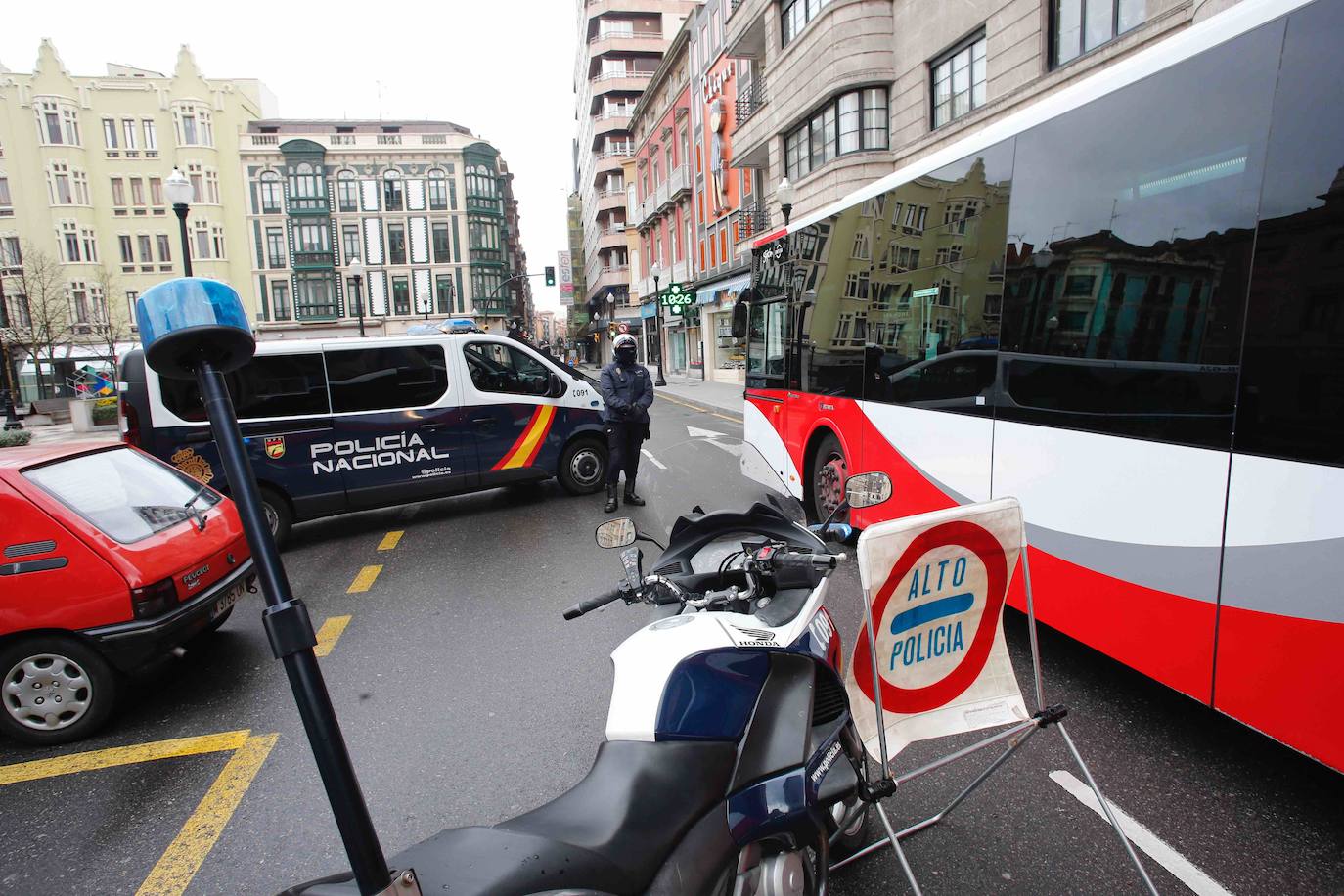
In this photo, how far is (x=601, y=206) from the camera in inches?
2341

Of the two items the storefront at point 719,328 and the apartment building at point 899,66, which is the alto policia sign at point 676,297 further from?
the apartment building at point 899,66

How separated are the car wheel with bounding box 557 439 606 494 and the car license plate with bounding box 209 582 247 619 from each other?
470 cm

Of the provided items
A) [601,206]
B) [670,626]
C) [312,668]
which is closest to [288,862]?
[670,626]

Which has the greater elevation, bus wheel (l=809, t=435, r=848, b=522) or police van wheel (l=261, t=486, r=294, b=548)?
bus wheel (l=809, t=435, r=848, b=522)

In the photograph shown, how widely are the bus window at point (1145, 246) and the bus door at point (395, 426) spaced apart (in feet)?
19.8

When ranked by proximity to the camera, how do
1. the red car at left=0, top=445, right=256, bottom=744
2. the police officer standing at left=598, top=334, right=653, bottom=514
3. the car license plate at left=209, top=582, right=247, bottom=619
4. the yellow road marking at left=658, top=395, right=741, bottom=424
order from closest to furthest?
the red car at left=0, top=445, right=256, bottom=744 < the car license plate at left=209, top=582, right=247, bottom=619 < the police officer standing at left=598, top=334, right=653, bottom=514 < the yellow road marking at left=658, top=395, right=741, bottom=424

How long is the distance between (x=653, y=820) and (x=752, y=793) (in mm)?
317

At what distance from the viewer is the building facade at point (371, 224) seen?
53.6 m

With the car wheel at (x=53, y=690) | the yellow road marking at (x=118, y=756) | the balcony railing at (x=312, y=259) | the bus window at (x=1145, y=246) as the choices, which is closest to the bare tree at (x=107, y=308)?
the balcony railing at (x=312, y=259)

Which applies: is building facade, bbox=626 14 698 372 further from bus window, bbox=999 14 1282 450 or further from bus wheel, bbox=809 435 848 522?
bus window, bbox=999 14 1282 450

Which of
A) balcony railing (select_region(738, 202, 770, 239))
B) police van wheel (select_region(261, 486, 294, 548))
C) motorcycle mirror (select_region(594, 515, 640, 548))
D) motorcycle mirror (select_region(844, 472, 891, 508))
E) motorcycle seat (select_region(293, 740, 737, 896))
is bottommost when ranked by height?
police van wheel (select_region(261, 486, 294, 548))

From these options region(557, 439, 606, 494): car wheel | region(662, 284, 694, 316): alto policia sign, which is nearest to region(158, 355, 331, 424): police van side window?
region(557, 439, 606, 494): car wheel

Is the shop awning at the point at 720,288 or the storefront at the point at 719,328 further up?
the shop awning at the point at 720,288

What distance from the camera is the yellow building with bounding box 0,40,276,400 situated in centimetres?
4650
